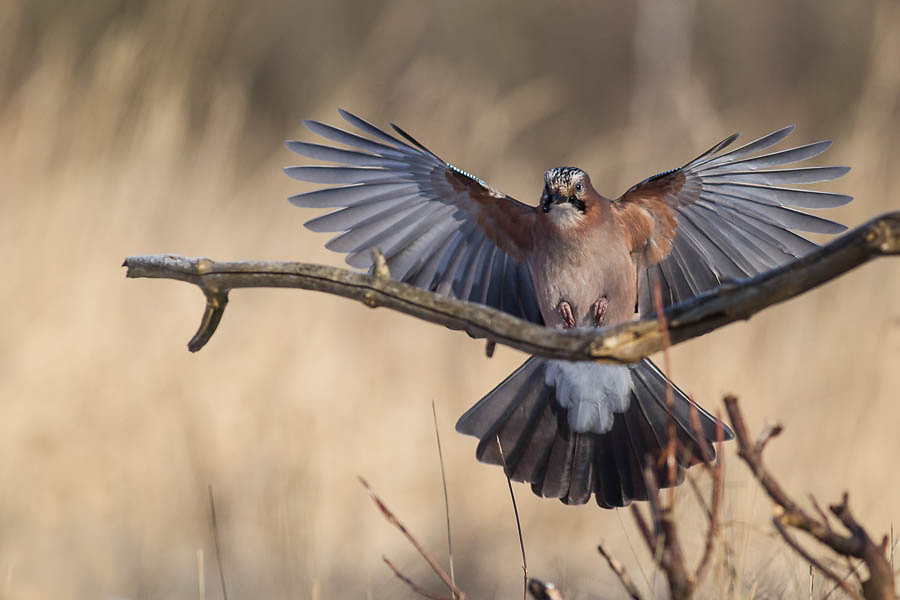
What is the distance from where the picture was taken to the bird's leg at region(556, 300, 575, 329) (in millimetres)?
3414

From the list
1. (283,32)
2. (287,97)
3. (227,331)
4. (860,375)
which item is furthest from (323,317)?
(283,32)

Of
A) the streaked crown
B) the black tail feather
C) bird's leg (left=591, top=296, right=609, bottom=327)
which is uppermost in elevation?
the streaked crown

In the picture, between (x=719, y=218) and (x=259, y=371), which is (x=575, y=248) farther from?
(x=259, y=371)

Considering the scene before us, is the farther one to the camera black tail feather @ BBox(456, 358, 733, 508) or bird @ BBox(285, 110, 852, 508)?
bird @ BBox(285, 110, 852, 508)

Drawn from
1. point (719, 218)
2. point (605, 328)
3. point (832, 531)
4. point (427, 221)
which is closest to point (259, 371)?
point (427, 221)

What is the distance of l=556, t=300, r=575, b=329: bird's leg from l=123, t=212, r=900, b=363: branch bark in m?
1.46

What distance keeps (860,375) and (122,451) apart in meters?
A: 3.62

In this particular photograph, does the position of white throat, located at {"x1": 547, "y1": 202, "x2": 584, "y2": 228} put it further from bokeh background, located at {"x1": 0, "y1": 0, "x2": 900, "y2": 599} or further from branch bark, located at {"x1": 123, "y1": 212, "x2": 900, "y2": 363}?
branch bark, located at {"x1": 123, "y1": 212, "x2": 900, "y2": 363}

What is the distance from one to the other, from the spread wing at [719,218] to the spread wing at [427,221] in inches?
15.4

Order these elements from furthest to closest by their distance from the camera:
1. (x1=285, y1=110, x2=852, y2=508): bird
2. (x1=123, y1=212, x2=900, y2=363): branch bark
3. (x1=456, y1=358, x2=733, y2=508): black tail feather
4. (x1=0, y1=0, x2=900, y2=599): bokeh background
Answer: (x1=0, y1=0, x2=900, y2=599): bokeh background, (x1=285, y1=110, x2=852, y2=508): bird, (x1=456, y1=358, x2=733, y2=508): black tail feather, (x1=123, y1=212, x2=900, y2=363): branch bark

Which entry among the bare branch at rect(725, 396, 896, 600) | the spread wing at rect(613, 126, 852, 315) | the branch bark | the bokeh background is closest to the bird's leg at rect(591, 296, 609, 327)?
the spread wing at rect(613, 126, 852, 315)

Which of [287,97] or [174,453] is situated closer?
[174,453]

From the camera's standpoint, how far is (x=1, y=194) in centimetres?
566

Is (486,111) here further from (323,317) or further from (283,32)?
(283,32)
